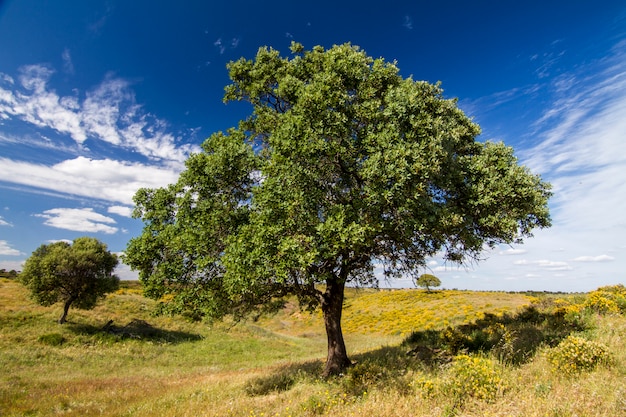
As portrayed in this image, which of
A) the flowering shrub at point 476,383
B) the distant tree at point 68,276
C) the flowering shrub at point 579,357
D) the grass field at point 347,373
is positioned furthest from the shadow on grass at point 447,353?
the distant tree at point 68,276

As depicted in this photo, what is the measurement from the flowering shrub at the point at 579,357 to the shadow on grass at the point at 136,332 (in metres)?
41.5

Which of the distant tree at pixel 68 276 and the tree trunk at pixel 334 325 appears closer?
the tree trunk at pixel 334 325

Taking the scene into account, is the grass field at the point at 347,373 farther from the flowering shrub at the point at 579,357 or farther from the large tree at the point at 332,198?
the large tree at the point at 332,198

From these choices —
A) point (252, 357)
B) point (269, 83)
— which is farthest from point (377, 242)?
point (252, 357)

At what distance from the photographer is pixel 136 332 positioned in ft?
133

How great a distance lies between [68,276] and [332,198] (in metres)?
42.6

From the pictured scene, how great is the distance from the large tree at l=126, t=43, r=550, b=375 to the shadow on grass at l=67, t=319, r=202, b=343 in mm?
30697

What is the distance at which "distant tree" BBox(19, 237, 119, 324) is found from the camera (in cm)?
3966

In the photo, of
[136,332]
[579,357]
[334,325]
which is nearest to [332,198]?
[334,325]

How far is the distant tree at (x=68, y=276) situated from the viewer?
3966 centimetres

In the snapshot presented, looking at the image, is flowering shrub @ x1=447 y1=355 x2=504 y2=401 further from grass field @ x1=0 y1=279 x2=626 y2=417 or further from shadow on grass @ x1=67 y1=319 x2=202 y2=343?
shadow on grass @ x1=67 y1=319 x2=202 y2=343

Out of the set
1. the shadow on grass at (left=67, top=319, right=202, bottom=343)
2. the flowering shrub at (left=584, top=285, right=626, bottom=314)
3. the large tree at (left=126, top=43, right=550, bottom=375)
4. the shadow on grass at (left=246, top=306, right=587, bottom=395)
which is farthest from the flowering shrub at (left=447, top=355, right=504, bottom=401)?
the shadow on grass at (left=67, top=319, right=202, bottom=343)

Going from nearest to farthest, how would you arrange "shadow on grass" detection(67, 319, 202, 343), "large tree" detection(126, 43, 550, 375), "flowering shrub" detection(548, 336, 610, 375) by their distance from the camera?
"flowering shrub" detection(548, 336, 610, 375) < "large tree" detection(126, 43, 550, 375) < "shadow on grass" detection(67, 319, 202, 343)

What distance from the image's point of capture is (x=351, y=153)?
44.5 ft
